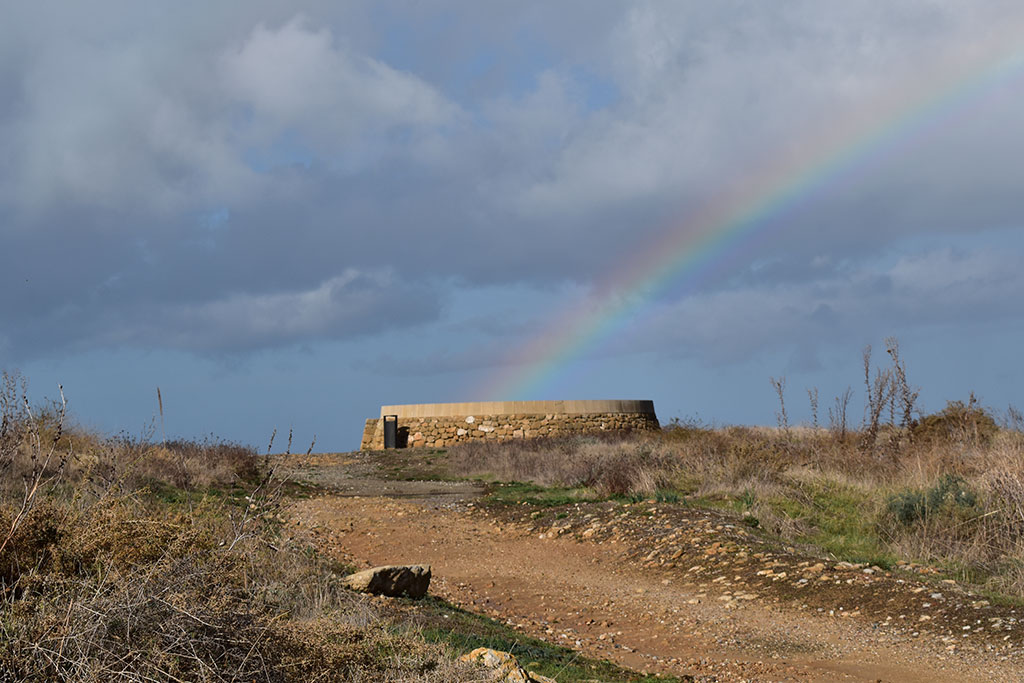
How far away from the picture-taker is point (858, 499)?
12328mm

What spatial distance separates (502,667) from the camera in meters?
4.52

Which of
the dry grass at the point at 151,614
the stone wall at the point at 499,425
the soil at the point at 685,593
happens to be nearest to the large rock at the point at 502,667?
the dry grass at the point at 151,614

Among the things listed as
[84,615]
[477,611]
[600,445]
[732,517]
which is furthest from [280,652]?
[600,445]

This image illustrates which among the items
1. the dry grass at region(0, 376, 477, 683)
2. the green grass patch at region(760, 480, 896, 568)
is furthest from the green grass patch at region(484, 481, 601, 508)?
the dry grass at region(0, 376, 477, 683)

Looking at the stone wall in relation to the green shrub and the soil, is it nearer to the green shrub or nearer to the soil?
the soil

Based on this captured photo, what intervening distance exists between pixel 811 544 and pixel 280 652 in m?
8.49

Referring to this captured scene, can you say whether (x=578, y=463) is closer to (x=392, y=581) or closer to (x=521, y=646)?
(x=392, y=581)

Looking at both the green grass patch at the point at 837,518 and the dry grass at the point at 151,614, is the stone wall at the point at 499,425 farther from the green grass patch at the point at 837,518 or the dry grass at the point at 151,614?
the dry grass at the point at 151,614

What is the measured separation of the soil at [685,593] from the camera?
713 cm

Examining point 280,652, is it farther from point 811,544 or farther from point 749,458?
point 749,458

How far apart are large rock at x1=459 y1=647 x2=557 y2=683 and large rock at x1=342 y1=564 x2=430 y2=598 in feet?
12.0

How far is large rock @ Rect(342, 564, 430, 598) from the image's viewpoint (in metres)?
8.36

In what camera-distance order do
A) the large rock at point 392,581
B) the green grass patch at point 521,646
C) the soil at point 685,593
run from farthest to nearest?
the large rock at point 392,581
the soil at point 685,593
the green grass patch at point 521,646

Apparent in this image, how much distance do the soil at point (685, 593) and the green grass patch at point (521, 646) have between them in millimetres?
475
